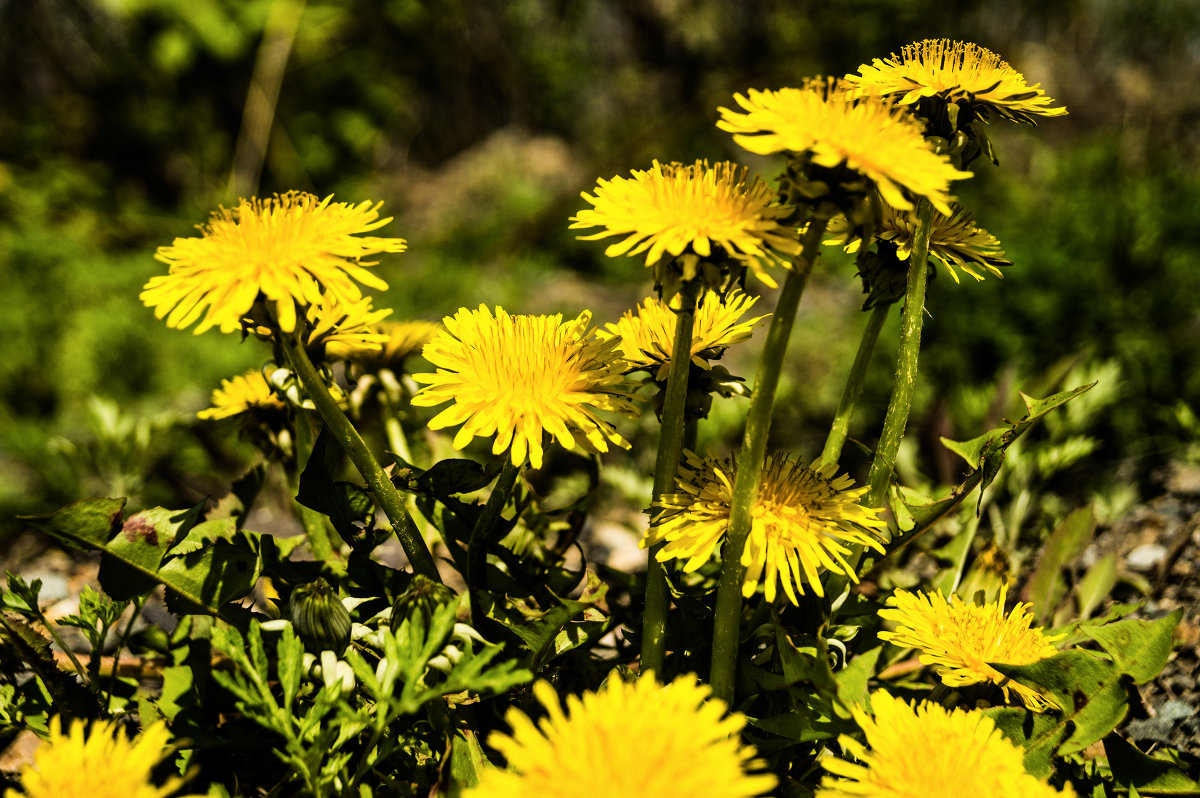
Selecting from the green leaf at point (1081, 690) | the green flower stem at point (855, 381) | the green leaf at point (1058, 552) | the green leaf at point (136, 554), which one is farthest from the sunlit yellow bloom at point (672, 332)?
the green leaf at point (1058, 552)

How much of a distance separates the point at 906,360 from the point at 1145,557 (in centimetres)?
131

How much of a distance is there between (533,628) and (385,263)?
4.41 meters

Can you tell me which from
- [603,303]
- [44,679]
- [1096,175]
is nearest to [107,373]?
[603,303]

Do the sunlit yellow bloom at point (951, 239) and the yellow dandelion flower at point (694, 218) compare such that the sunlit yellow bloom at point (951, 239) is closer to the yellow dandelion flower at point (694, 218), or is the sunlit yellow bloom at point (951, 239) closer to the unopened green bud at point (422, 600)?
the yellow dandelion flower at point (694, 218)

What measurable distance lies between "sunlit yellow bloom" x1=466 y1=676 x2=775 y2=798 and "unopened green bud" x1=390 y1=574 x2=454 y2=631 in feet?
0.96

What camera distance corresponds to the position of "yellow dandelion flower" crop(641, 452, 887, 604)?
1.02 meters

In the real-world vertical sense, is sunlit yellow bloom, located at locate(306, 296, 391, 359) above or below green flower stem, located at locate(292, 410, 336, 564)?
above

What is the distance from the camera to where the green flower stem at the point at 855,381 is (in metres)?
1.25

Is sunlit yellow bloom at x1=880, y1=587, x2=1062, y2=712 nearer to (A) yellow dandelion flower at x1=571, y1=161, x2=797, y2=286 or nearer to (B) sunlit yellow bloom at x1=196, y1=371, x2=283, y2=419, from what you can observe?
(A) yellow dandelion flower at x1=571, y1=161, x2=797, y2=286

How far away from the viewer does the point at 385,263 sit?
5.20 metres

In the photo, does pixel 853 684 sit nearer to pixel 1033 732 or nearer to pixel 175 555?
pixel 1033 732

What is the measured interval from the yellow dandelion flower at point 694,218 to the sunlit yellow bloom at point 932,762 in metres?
0.54

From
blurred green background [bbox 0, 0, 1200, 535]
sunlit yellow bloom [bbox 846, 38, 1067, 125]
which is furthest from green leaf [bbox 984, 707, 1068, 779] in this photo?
blurred green background [bbox 0, 0, 1200, 535]

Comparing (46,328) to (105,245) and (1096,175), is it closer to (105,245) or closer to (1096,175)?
(105,245)
